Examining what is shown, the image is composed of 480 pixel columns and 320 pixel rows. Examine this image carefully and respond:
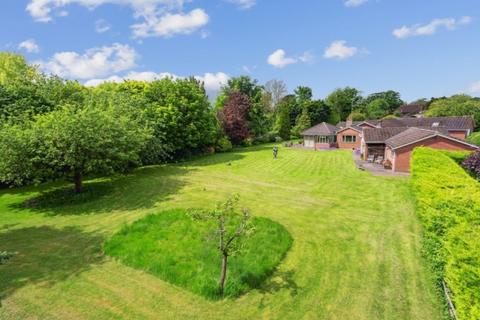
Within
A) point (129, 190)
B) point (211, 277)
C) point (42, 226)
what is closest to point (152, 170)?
point (129, 190)

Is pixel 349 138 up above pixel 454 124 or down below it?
below

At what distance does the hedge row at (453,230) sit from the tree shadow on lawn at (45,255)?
404 inches

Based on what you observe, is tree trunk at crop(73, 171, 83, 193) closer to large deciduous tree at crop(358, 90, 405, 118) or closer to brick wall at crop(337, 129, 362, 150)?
brick wall at crop(337, 129, 362, 150)

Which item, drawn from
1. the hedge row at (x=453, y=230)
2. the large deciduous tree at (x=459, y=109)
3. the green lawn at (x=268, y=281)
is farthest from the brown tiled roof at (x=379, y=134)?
the large deciduous tree at (x=459, y=109)

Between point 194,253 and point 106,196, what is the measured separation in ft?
35.5

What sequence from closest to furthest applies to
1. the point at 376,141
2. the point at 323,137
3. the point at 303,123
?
the point at 376,141 < the point at 323,137 < the point at 303,123

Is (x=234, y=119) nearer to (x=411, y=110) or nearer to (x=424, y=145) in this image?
(x=424, y=145)

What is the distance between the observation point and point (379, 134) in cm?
3186

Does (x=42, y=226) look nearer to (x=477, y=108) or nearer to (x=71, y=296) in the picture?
(x=71, y=296)

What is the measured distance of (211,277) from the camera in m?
8.12

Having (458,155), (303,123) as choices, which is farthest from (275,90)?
(458,155)

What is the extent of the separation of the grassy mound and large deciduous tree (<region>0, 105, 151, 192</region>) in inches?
257

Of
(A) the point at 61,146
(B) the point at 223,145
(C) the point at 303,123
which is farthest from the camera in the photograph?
(C) the point at 303,123

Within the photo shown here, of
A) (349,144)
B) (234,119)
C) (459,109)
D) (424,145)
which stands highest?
(459,109)
